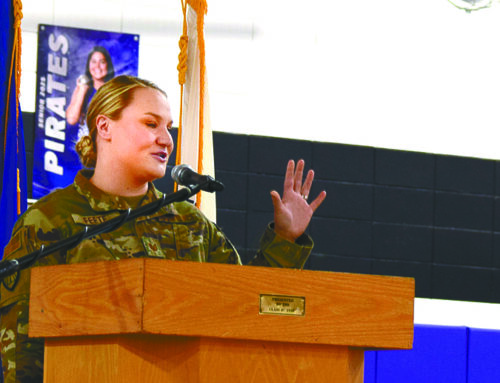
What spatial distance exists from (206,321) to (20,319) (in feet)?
1.58

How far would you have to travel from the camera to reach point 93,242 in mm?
1929

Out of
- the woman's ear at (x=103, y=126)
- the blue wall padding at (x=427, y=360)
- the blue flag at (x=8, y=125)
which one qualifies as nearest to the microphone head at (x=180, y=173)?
the woman's ear at (x=103, y=126)

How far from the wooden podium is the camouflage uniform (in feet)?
0.73

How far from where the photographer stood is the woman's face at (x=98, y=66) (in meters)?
4.84

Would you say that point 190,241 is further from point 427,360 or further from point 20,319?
point 427,360

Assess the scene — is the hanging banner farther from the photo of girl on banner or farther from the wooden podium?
the wooden podium

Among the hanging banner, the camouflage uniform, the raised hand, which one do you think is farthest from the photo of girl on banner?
the raised hand

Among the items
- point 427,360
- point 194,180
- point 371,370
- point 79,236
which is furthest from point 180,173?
point 427,360

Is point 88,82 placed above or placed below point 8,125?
above

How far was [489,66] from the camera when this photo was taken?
5.58 m

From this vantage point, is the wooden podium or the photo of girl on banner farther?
the photo of girl on banner

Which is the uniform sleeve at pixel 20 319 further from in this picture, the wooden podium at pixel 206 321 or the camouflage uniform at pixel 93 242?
the wooden podium at pixel 206 321

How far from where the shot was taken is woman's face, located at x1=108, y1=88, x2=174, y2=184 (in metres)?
2.09

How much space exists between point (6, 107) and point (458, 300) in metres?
3.48
